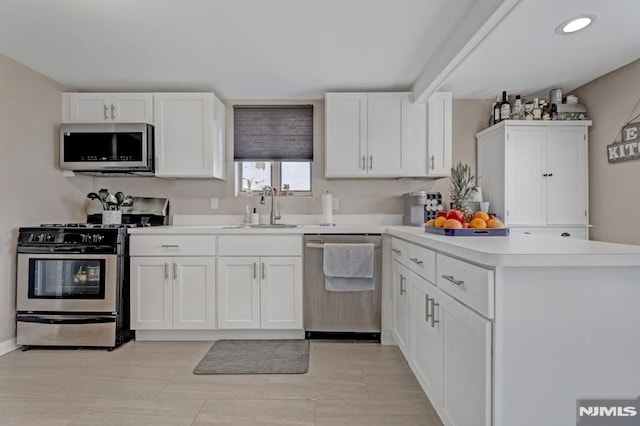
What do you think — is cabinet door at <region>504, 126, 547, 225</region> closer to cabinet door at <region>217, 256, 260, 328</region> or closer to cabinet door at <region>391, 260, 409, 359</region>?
cabinet door at <region>391, 260, 409, 359</region>

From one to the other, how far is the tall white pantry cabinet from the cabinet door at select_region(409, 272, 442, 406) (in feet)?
5.60

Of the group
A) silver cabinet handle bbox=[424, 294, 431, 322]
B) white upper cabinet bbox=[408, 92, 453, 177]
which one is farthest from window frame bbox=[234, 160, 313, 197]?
silver cabinet handle bbox=[424, 294, 431, 322]

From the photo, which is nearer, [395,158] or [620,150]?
[620,150]

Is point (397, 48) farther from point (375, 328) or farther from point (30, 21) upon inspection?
point (30, 21)

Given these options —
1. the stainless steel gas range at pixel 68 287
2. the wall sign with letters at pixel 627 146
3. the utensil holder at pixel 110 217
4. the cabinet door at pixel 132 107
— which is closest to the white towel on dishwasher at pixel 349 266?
the stainless steel gas range at pixel 68 287

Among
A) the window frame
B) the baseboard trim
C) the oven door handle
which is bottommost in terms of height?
the baseboard trim

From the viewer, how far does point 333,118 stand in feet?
11.5

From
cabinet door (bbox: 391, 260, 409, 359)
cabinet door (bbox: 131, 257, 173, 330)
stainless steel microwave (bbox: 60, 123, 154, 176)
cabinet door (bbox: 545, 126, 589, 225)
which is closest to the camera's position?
cabinet door (bbox: 391, 260, 409, 359)

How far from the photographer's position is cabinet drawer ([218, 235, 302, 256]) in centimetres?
313

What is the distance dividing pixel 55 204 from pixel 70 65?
120cm

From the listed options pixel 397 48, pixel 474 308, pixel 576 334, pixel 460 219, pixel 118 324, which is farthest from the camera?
pixel 118 324

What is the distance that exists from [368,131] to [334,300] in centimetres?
155

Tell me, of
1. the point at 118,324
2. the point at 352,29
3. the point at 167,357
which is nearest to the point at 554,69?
the point at 352,29

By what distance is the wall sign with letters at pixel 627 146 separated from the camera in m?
2.98
